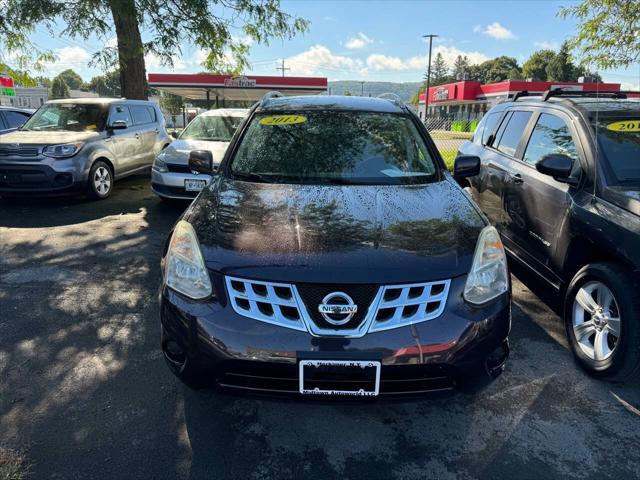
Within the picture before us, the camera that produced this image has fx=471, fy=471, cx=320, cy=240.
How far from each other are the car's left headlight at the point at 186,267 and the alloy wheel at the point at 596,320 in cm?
243

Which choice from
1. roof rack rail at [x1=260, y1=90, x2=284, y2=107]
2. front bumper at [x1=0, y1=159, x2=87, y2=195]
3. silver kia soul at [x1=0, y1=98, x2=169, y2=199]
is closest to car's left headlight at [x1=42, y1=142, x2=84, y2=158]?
silver kia soul at [x1=0, y1=98, x2=169, y2=199]

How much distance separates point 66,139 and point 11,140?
2.59ft

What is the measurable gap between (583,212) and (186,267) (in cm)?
266

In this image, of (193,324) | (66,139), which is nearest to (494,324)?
(193,324)

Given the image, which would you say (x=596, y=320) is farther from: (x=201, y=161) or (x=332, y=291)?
(x=201, y=161)

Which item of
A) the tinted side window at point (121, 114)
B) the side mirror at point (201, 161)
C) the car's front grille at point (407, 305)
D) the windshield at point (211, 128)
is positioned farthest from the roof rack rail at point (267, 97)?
the tinted side window at point (121, 114)

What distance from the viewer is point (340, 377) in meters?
2.08

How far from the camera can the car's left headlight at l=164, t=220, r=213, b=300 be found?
2.23m

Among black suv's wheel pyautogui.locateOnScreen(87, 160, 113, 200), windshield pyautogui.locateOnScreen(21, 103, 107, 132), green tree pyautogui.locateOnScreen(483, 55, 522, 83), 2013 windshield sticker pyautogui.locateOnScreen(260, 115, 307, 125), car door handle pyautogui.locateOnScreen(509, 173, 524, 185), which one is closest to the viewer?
2013 windshield sticker pyautogui.locateOnScreen(260, 115, 307, 125)

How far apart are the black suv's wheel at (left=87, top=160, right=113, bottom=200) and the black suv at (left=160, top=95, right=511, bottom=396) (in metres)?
5.89

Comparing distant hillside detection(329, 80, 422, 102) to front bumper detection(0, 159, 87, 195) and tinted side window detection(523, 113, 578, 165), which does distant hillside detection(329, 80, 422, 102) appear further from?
front bumper detection(0, 159, 87, 195)

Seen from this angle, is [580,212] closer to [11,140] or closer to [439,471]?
[439,471]

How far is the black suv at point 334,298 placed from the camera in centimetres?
206

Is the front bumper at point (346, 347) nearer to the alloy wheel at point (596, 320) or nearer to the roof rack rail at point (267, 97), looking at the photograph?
the alloy wheel at point (596, 320)
